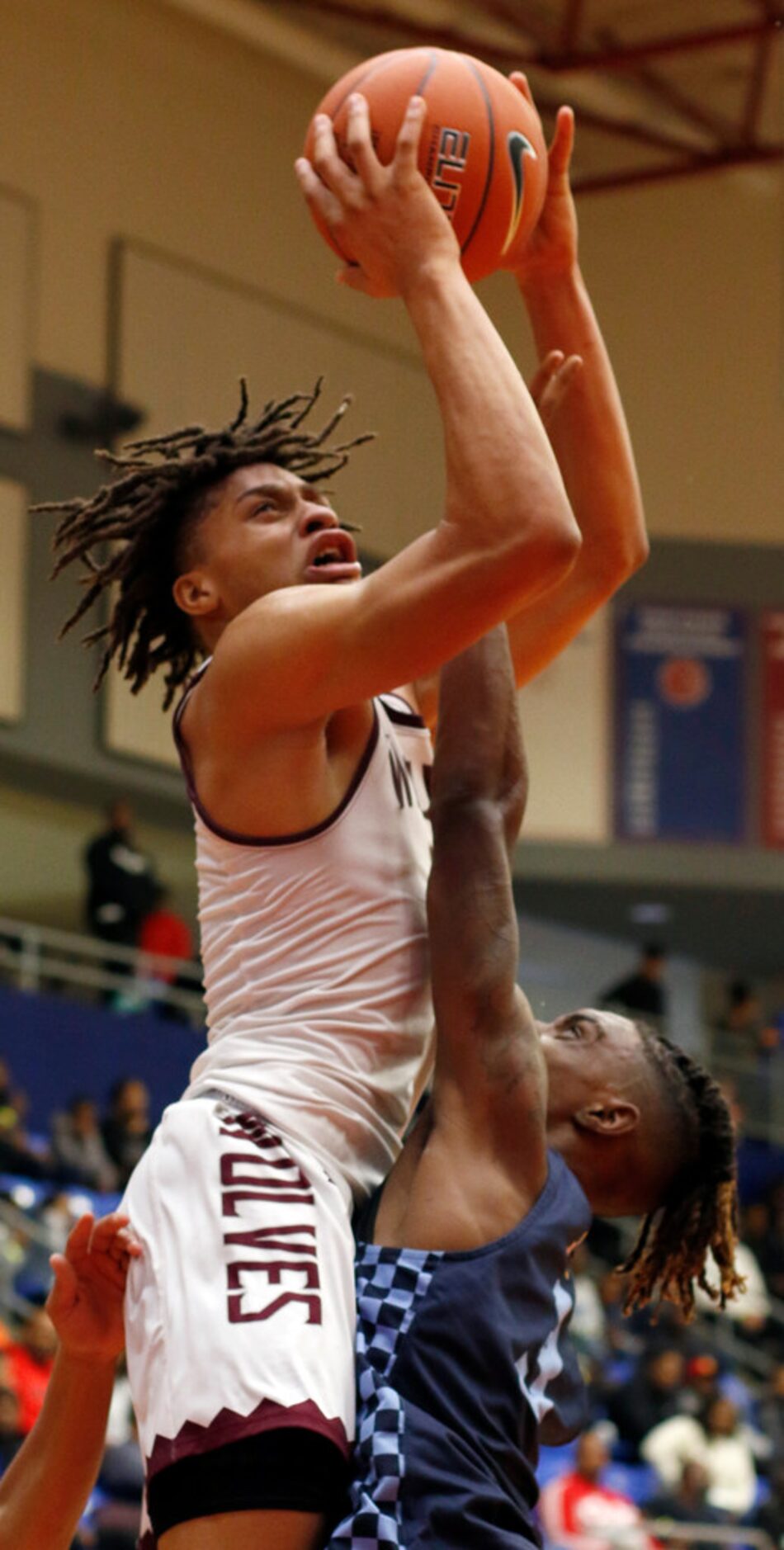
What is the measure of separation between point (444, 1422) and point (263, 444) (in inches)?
59.7

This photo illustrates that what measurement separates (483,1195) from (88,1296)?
0.66m

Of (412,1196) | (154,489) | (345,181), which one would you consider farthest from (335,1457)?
(345,181)

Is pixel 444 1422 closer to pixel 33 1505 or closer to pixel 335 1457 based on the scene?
pixel 335 1457

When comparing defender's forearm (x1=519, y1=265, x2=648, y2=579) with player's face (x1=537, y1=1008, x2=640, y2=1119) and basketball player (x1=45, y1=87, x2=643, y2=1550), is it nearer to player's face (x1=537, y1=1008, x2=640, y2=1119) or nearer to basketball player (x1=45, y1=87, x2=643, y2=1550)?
basketball player (x1=45, y1=87, x2=643, y2=1550)

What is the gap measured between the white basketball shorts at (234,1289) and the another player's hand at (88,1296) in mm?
157

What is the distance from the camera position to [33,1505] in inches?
134

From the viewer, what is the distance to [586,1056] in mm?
3416

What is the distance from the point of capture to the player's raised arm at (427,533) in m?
2.92

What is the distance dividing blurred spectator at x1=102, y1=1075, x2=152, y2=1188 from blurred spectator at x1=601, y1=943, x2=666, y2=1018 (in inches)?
217

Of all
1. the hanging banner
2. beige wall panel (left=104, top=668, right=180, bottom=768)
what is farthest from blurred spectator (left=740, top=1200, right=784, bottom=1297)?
beige wall panel (left=104, top=668, right=180, bottom=768)

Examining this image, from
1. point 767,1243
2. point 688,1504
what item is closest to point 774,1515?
point 688,1504

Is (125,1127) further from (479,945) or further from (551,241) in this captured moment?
(479,945)

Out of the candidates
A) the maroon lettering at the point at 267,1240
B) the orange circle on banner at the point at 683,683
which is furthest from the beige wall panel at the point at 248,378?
the maroon lettering at the point at 267,1240

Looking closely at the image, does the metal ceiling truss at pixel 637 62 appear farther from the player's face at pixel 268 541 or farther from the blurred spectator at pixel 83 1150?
the player's face at pixel 268 541
